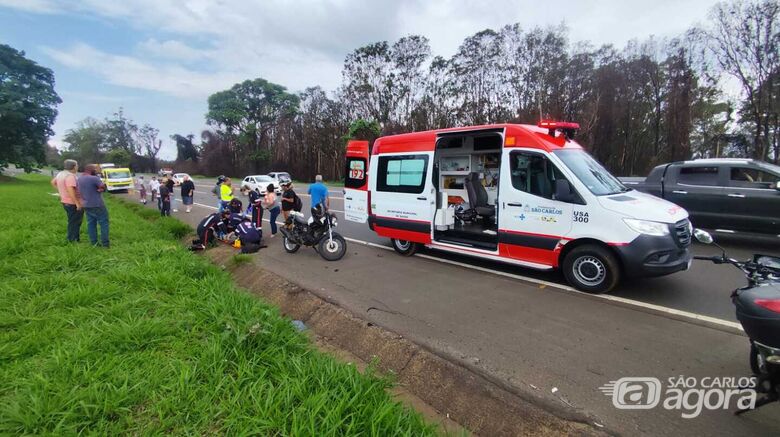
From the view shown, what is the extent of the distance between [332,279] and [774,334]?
16.3ft

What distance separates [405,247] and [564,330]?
3.95m

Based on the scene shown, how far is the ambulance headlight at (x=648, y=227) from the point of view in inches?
178

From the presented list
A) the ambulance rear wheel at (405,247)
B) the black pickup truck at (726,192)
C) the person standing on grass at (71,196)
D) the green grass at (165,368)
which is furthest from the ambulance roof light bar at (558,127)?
the person standing on grass at (71,196)

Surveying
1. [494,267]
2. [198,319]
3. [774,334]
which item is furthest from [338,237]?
[774,334]

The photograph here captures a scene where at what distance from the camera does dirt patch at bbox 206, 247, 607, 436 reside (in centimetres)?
254

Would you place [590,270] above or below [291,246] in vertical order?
above

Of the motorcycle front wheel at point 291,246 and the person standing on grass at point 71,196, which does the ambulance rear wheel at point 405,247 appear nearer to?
the motorcycle front wheel at point 291,246

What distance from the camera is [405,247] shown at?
746cm

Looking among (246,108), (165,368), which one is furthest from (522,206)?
(246,108)

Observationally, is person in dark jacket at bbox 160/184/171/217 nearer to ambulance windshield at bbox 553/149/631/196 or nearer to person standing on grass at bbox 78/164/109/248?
person standing on grass at bbox 78/164/109/248

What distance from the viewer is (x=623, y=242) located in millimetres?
4586

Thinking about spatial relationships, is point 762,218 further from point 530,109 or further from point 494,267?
point 530,109

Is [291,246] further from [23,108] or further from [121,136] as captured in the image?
[121,136]

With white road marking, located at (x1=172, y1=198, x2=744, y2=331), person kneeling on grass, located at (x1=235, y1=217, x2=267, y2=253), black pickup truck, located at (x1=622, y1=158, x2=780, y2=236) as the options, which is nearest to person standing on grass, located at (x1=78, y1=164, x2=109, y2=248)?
person kneeling on grass, located at (x1=235, y1=217, x2=267, y2=253)
